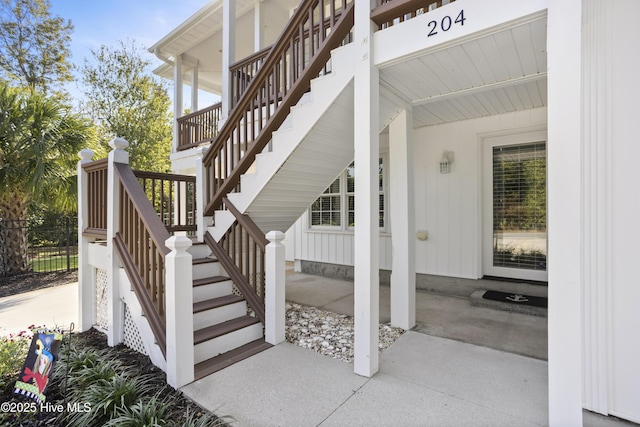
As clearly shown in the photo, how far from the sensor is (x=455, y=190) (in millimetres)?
4789

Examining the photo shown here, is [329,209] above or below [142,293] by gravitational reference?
above

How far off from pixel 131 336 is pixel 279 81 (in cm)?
313

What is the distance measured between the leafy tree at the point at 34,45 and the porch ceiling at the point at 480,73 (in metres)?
13.9

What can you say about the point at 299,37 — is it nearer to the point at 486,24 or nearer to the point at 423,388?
the point at 486,24

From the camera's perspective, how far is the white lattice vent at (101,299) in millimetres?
3733

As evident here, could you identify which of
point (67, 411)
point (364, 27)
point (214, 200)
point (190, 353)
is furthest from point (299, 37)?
point (67, 411)

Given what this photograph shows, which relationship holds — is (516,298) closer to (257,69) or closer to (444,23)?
(444,23)

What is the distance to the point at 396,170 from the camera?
360 centimetres

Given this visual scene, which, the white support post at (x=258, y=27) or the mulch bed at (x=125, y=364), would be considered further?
the white support post at (x=258, y=27)

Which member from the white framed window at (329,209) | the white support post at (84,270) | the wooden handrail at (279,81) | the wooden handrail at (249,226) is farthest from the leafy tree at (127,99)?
the wooden handrail at (249,226)

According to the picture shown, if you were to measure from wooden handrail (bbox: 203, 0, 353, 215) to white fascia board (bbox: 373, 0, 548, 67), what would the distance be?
1.98 feet

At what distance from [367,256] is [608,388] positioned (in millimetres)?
1764

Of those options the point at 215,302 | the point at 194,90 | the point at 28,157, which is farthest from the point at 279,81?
the point at 194,90

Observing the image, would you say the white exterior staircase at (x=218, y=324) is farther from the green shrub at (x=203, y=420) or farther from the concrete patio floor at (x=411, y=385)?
the green shrub at (x=203, y=420)
